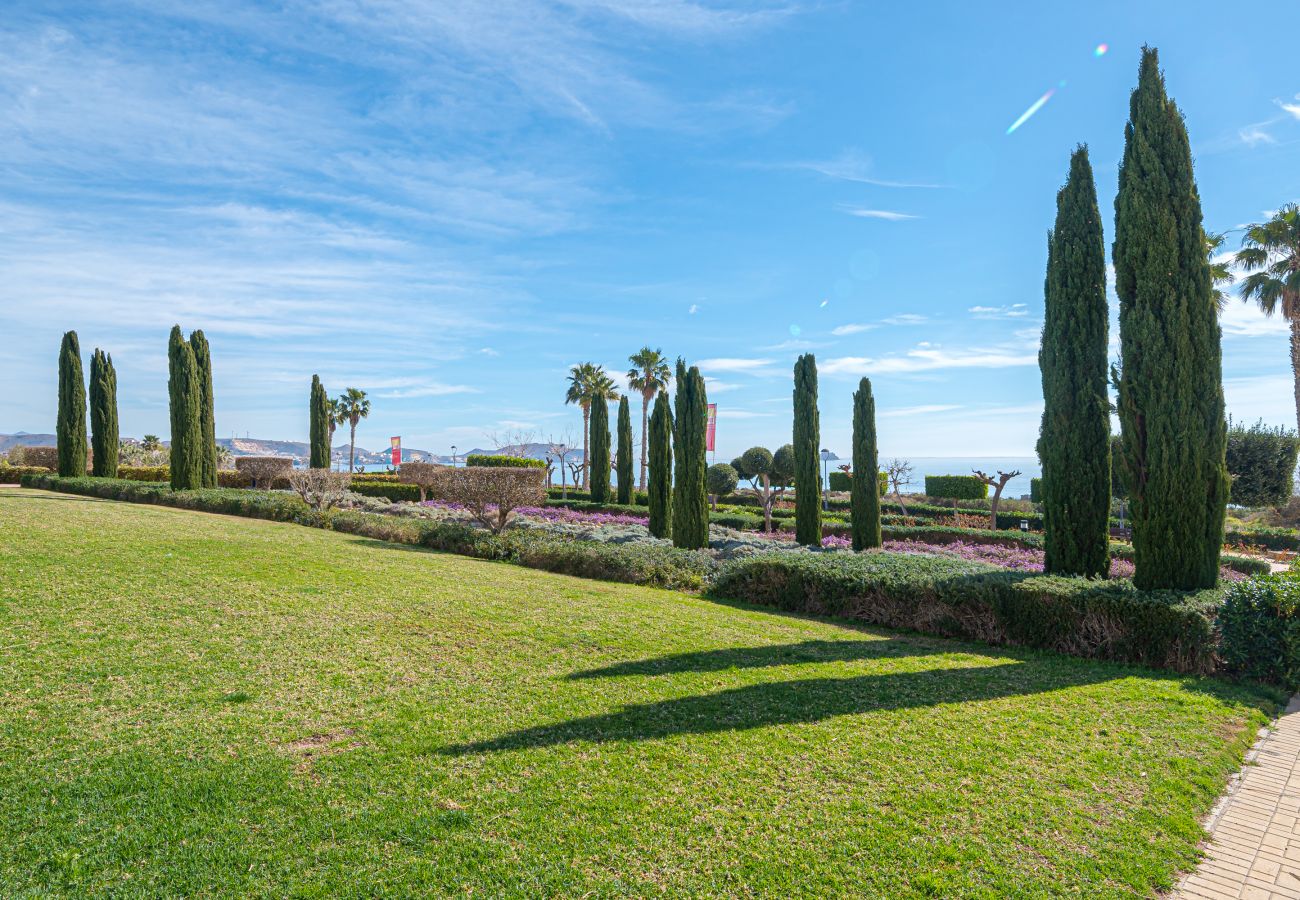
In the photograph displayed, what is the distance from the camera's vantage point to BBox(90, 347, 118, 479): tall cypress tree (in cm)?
2355

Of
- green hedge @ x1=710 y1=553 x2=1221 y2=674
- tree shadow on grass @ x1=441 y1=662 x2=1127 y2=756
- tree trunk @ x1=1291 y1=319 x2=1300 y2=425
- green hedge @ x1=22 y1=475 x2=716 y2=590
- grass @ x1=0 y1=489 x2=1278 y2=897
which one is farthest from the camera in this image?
tree trunk @ x1=1291 y1=319 x2=1300 y2=425

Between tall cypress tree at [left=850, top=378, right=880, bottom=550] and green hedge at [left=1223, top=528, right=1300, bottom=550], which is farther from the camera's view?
green hedge at [left=1223, top=528, right=1300, bottom=550]

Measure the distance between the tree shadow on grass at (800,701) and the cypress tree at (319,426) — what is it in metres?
27.6

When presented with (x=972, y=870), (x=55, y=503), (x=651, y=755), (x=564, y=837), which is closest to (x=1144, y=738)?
(x=972, y=870)

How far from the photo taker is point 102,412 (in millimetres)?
23547

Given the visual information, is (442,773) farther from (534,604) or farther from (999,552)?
(999,552)

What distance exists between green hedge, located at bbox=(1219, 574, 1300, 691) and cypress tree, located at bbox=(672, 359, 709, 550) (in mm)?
8834

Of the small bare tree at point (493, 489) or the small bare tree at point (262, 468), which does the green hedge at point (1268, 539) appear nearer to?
the small bare tree at point (493, 489)

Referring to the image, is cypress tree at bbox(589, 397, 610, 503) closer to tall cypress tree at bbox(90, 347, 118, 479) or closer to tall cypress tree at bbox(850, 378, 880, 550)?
tall cypress tree at bbox(850, 378, 880, 550)

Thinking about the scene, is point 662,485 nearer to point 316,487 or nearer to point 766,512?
point 766,512

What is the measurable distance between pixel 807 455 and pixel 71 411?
24.0m

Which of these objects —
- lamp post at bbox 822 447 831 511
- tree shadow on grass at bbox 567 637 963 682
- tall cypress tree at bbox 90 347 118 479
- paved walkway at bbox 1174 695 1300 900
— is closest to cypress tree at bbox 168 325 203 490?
tall cypress tree at bbox 90 347 118 479

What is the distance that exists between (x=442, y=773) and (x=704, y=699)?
214 centimetres

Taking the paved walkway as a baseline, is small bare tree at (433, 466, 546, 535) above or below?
above
